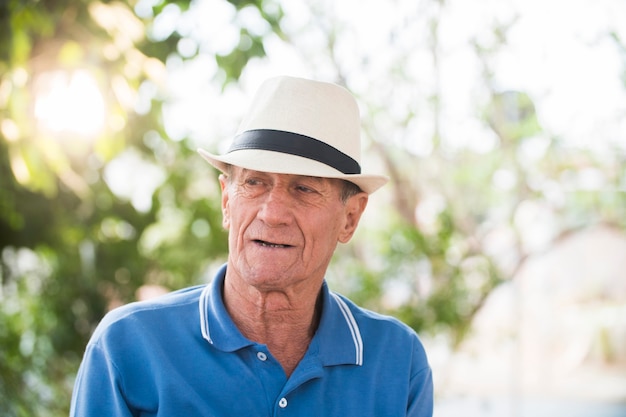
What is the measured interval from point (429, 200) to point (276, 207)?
121 inches

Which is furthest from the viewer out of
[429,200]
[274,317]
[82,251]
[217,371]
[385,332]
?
[429,200]

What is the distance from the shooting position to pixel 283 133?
1458 mm

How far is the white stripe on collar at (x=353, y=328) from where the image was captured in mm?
1527

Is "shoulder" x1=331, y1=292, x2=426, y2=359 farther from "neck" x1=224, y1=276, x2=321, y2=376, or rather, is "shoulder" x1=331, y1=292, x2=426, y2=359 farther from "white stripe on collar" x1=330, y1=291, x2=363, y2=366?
"neck" x1=224, y1=276, x2=321, y2=376

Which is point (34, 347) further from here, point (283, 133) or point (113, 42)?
point (283, 133)

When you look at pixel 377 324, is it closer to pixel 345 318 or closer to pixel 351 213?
pixel 345 318


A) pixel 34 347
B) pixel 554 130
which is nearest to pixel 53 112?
pixel 34 347

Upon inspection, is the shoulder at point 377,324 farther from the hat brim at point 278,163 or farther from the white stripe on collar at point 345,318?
the hat brim at point 278,163

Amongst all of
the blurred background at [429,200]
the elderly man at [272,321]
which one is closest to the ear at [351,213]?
the elderly man at [272,321]

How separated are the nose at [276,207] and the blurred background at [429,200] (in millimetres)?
2050

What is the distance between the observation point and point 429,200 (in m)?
4.40

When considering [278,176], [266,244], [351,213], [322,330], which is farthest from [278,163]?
[322,330]

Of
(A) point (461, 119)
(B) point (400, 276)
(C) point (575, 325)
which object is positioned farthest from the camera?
(C) point (575, 325)

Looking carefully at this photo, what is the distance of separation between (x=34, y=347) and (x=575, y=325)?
3.22 meters
